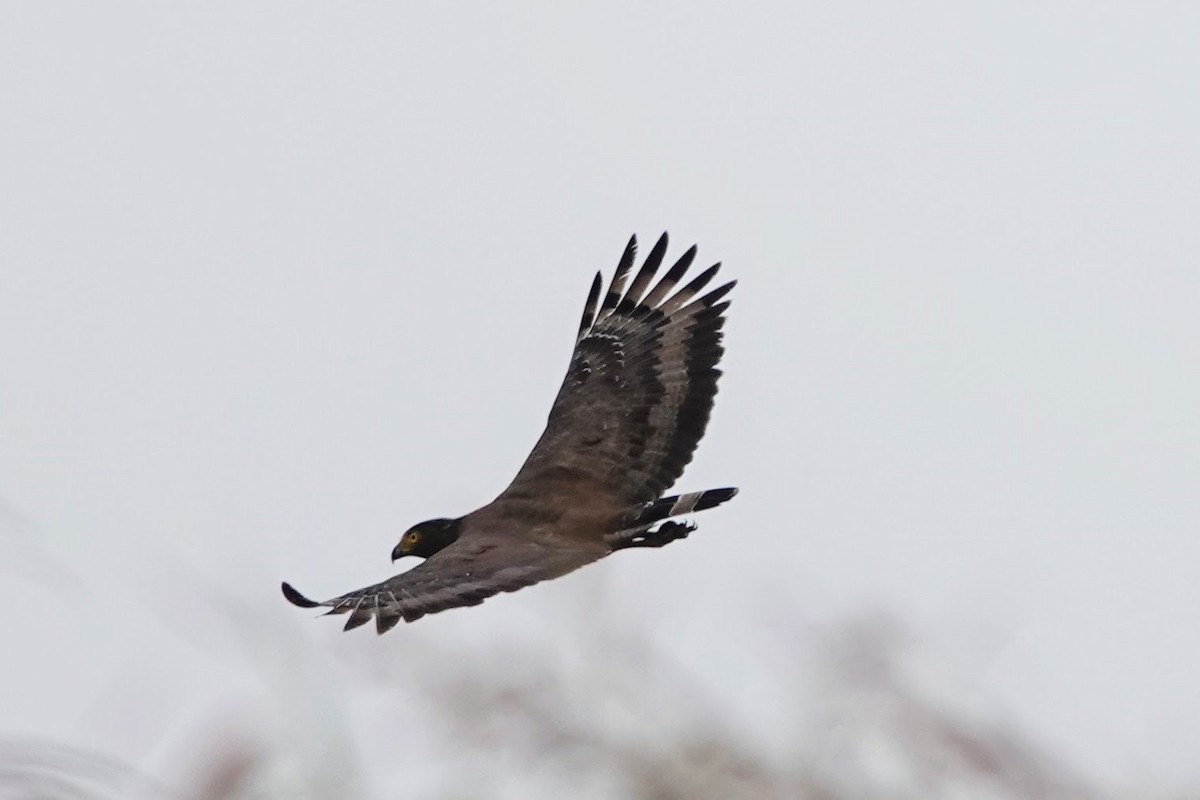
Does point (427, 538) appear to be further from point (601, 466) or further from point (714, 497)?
point (714, 497)

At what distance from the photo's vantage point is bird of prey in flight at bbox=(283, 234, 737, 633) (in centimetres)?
682

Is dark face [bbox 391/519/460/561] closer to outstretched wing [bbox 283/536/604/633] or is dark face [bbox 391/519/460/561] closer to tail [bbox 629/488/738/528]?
tail [bbox 629/488/738/528]

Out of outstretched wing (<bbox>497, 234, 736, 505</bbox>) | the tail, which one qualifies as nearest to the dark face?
outstretched wing (<bbox>497, 234, 736, 505</bbox>)

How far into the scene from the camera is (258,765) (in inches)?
70.0

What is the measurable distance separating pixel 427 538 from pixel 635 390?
58.4 inches

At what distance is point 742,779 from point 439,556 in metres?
5.36

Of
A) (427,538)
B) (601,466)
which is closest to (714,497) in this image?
(601,466)

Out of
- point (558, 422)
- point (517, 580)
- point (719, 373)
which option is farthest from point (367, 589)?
A: point (719, 373)

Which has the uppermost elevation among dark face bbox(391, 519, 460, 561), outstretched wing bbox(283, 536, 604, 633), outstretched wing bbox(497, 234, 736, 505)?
outstretched wing bbox(497, 234, 736, 505)

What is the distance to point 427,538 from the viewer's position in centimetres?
880

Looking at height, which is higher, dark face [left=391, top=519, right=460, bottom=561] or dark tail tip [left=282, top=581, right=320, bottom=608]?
dark face [left=391, top=519, right=460, bottom=561]

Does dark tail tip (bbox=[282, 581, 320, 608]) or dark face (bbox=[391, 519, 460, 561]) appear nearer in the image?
dark tail tip (bbox=[282, 581, 320, 608])

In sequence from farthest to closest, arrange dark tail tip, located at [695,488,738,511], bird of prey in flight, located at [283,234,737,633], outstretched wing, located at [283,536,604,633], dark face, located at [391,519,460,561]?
dark face, located at [391,519,460,561]
dark tail tip, located at [695,488,738,511]
bird of prey in flight, located at [283,234,737,633]
outstretched wing, located at [283,536,604,633]

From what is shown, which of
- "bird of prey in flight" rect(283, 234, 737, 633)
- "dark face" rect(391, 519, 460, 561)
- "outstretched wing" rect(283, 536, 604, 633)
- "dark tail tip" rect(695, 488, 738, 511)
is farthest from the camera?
"dark face" rect(391, 519, 460, 561)
